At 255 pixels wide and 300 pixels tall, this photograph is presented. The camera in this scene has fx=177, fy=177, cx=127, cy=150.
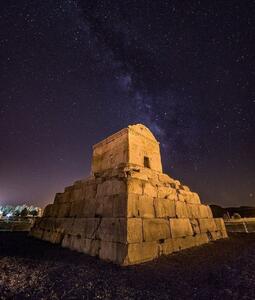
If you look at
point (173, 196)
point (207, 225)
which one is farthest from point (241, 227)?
point (173, 196)

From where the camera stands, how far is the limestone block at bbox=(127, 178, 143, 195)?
627 cm

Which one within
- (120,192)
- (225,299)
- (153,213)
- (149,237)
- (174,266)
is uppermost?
(120,192)

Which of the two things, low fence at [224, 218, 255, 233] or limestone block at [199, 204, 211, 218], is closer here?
limestone block at [199, 204, 211, 218]

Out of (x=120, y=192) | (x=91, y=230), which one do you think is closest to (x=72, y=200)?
(x=91, y=230)

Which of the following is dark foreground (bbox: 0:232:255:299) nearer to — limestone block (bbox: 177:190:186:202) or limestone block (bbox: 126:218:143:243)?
limestone block (bbox: 126:218:143:243)

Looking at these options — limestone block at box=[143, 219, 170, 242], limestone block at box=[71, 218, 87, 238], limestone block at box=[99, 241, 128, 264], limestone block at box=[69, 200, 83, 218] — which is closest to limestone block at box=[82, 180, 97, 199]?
limestone block at box=[69, 200, 83, 218]

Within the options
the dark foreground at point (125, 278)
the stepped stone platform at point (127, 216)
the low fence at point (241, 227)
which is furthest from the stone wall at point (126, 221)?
the low fence at point (241, 227)

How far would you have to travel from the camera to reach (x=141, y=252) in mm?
5168

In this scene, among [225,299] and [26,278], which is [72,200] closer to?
[26,278]

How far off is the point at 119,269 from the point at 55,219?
616 cm

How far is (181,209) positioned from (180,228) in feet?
3.52

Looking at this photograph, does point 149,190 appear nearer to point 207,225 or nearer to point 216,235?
point 207,225

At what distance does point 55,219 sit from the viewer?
9.35 meters

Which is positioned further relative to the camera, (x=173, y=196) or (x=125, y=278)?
(x=173, y=196)
